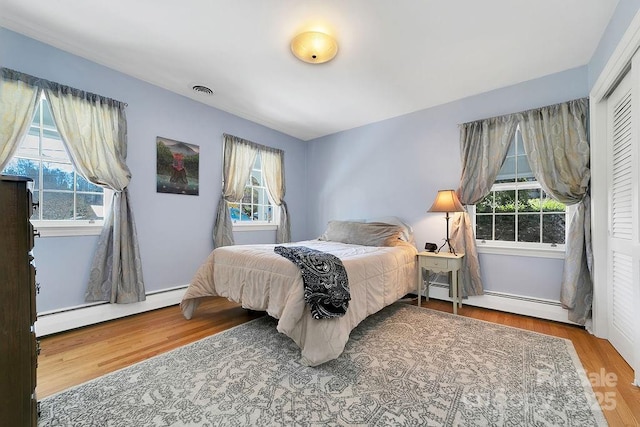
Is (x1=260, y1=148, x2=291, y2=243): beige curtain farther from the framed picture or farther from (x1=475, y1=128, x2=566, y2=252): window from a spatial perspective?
(x1=475, y1=128, x2=566, y2=252): window

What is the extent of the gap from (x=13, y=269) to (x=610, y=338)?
151 inches

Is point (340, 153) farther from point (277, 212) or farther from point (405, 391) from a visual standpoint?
point (405, 391)

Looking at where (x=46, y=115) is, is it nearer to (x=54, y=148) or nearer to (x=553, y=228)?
(x=54, y=148)

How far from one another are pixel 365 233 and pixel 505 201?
64.1 inches

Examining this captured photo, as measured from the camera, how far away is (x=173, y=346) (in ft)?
6.97

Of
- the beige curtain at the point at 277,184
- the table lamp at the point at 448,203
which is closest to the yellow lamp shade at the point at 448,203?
the table lamp at the point at 448,203

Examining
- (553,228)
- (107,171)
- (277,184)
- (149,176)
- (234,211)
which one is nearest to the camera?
(107,171)

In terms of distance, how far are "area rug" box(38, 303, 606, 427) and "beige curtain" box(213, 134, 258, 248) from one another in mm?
1567

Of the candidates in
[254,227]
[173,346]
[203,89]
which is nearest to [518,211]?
[254,227]

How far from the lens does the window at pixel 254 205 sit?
3.93m

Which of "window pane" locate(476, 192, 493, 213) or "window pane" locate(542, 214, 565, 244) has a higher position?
"window pane" locate(476, 192, 493, 213)

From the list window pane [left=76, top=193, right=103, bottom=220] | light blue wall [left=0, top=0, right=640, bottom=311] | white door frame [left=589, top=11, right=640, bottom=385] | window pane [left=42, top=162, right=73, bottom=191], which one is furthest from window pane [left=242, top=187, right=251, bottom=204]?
white door frame [left=589, top=11, right=640, bottom=385]

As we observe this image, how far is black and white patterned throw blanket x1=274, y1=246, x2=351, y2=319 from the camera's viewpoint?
182cm

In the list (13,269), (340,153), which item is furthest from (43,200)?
(340,153)
